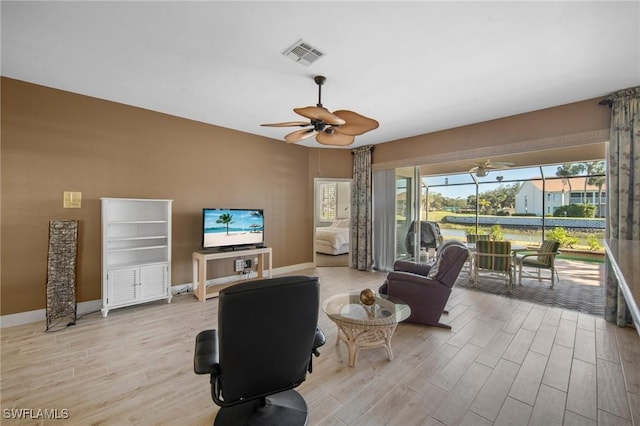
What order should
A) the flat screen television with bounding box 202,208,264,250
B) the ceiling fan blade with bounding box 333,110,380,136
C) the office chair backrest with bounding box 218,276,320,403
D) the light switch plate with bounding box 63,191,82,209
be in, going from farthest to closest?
the flat screen television with bounding box 202,208,264,250, the light switch plate with bounding box 63,191,82,209, the ceiling fan blade with bounding box 333,110,380,136, the office chair backrest with bounding box 218,276,320,403

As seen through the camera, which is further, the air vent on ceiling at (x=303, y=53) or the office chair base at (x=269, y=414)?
the air vent on ceiling at (x=303, y=53)

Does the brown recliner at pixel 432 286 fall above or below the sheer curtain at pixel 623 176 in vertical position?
below

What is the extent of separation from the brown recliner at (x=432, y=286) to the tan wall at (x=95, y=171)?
3040mm

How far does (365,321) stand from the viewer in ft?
7.22

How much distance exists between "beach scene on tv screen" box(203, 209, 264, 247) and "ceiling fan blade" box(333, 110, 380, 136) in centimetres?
242

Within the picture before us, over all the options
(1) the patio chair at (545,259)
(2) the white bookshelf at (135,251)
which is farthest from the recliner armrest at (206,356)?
(1) the patio chair at (545,259)

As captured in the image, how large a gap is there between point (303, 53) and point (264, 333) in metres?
2.34

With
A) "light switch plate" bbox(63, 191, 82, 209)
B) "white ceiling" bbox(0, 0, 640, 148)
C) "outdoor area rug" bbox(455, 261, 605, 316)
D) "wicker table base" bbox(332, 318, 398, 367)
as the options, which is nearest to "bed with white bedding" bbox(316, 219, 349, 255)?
"outdoor area rug" bbox(455, 261, 605, 316)

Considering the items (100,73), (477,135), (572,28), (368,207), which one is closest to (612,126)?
(477,135)

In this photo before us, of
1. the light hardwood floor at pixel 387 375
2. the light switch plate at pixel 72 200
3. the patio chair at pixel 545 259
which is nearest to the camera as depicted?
the light hardwood floor at pixel 387 375

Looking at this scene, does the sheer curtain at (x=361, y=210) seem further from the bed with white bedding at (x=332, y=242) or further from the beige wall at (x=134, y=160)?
the bed with white bedding at (x=332, y=242)

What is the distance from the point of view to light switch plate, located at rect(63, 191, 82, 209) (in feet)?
10.6

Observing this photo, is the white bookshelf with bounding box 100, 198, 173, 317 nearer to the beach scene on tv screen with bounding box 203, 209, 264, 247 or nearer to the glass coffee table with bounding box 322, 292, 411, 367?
the beach scene on tv screen with bounding box 203, 209, 264, 247

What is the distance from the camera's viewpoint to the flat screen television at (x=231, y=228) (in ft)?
13.3
